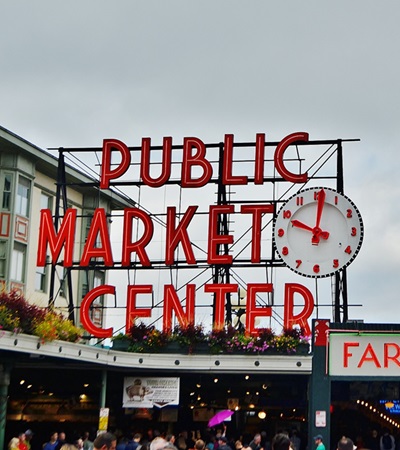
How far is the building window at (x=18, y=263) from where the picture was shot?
53.0 m

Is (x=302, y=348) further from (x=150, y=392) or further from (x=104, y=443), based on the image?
(x=104, y=443)

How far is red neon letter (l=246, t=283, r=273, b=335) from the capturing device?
1546 inches

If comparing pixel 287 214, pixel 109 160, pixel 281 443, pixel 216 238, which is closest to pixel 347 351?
pixel 287 214

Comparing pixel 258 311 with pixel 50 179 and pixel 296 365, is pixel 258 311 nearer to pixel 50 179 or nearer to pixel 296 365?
pixel 296 365

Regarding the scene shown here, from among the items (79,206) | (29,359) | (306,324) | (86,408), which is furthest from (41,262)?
(79,206)

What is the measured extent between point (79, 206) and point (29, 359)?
27074 mm

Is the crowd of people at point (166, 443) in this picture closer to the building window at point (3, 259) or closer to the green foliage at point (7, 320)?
the green foliage at point (7, 320)

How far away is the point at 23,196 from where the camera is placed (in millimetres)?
54281

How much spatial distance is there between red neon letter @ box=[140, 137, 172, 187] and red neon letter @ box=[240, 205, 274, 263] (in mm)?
4195

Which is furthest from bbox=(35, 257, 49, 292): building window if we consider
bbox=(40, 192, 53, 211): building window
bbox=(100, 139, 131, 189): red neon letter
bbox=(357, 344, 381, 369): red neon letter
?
bbox=(357, 344, 381, 369): red neon letter

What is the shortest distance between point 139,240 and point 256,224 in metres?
5.36

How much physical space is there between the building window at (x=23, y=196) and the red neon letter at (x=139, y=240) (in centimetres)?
1120

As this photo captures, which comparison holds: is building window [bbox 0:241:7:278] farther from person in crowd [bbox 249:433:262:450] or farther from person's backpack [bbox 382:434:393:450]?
person in crowd [bbox 249:433:262:450]

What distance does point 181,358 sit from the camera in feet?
117
